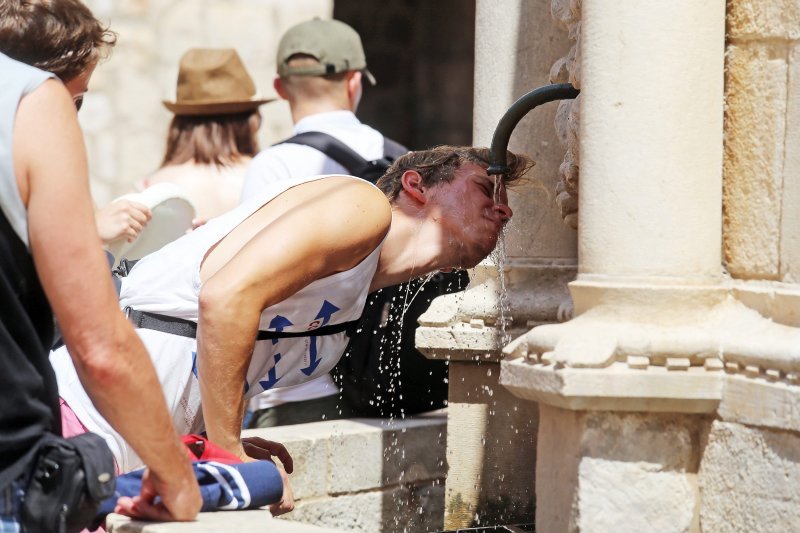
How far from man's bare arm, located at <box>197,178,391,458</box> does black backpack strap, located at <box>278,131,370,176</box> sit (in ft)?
4.04

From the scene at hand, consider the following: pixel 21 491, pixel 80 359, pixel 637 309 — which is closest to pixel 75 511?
pixel 21 491

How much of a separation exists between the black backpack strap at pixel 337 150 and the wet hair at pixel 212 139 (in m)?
0.76

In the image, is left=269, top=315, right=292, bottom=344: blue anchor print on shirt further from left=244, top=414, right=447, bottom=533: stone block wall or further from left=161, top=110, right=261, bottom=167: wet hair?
left=161, top=110, right=261, bottom=167: wet hair

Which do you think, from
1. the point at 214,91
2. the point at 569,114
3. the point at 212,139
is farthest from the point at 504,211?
the point at 214,91

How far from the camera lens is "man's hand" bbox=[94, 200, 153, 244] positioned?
12.7 feet

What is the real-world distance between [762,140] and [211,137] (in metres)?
2.65

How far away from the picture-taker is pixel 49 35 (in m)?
2.07

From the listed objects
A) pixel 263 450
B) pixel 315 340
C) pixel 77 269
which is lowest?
pixel 263 450

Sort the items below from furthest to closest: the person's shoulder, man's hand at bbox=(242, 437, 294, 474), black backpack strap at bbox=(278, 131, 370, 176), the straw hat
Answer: the straw hat
black backpack strap at bbox=(278, 131, 370, 176)
man's hand at bbox=(242, 437, 294, 474)
the person's shoulder

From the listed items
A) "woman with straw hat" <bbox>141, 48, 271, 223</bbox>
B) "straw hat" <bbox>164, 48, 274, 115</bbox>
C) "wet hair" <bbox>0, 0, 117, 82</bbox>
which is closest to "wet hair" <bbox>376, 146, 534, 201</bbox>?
"wet hair" <bbox>0, 0, 117, 82</bbox>

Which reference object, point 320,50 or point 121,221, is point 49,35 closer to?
point 121,221

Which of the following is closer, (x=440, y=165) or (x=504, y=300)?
(x=440, y=165)

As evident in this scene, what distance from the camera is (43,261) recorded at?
6.07 feet

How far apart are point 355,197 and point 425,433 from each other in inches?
63.1
